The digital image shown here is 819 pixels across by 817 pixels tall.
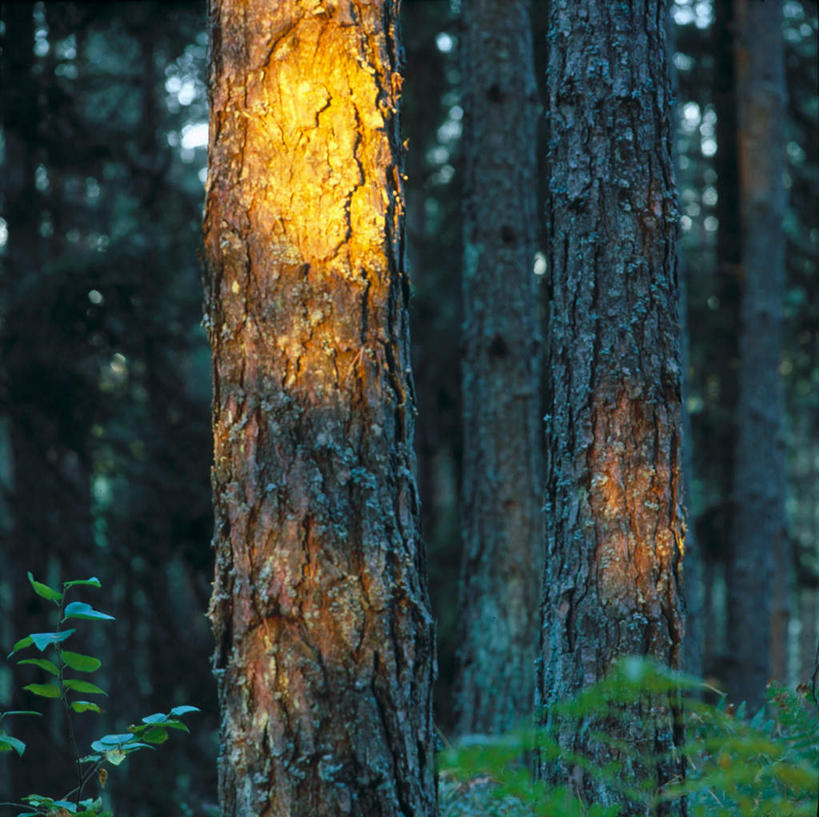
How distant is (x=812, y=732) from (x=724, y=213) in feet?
28.9

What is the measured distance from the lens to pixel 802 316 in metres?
12.2

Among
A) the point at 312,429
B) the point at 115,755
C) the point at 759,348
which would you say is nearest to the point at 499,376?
the point at 759,348

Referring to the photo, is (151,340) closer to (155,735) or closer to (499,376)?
(499,376)

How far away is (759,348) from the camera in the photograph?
30.7 ft

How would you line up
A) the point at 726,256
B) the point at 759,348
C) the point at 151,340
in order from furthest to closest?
the point at 726,256 < the point at 759,348 < the point at 151,340

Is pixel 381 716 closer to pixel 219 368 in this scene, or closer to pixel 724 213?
pixel 219 368

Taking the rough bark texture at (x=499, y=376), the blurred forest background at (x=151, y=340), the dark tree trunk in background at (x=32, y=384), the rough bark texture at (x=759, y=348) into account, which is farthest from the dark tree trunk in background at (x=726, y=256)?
the dark tree trunk in background at (x=32, y=384)

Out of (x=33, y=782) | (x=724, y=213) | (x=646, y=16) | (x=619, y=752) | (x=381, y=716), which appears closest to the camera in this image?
(x=381, y=716)

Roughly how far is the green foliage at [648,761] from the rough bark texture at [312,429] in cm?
34

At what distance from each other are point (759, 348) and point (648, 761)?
7.86 metres

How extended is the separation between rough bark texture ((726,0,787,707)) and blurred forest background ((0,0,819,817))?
0.43 metres

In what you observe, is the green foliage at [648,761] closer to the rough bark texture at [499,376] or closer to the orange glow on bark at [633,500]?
the orange glow on bark at [633,500]

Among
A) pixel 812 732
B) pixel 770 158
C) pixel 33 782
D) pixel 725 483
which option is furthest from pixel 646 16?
pixel 33 782

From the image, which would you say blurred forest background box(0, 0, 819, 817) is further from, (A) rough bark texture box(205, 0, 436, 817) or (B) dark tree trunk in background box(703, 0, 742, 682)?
(A) rough bark texture box(205, 0, 436, 817)
